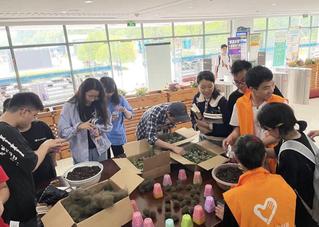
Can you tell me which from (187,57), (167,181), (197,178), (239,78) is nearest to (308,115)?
(187,57)

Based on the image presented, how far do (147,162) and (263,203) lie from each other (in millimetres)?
780

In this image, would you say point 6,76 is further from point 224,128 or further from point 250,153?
point 250,153

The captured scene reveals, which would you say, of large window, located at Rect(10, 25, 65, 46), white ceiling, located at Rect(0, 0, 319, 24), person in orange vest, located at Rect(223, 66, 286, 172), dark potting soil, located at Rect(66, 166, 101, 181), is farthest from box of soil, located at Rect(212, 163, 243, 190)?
large window, located at Rect(10, 25, 65, 46)

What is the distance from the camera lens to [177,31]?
803 cm

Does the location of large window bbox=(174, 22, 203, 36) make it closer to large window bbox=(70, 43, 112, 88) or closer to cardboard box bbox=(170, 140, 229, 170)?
large window bbox=(70, 43, 112, 88)

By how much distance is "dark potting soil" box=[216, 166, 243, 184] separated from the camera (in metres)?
1.55

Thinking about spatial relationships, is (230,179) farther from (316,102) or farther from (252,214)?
(316,102)

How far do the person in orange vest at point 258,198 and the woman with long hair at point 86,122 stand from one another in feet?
4.36

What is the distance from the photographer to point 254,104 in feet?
6.09

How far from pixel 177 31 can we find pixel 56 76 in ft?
13.2

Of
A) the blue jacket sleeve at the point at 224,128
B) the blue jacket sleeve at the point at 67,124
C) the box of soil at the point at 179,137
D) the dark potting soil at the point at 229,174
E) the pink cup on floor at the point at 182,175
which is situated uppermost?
the blue jacket sleeve at the point at 67,124

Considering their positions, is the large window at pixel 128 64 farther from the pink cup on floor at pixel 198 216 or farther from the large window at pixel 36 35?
the pink cup on floor at pixel 198 216

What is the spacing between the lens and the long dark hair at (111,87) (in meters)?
2.71

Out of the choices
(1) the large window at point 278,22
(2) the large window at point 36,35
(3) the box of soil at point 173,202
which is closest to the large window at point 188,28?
(1) the large window at point 278,22
